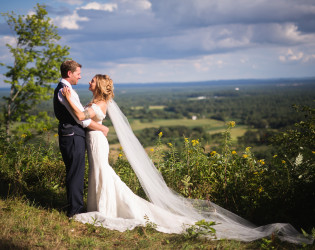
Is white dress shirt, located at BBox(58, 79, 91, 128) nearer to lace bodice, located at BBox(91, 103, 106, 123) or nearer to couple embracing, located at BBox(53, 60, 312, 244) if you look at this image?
couple embracing, located at BBox(53, 60, 312, 244)

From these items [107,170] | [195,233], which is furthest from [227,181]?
[107,170]

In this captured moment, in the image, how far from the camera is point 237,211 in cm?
436

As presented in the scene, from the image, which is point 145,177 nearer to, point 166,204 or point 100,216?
point 166,204

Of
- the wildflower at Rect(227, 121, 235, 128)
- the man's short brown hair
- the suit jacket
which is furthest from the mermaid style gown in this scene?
the wildflower at Rect(227, 121, 235, 128)

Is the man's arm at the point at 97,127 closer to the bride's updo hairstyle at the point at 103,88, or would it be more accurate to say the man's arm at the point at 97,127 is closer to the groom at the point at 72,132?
the groom at the point at 72,132

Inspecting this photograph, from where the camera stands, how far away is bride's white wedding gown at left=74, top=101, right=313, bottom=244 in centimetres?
393

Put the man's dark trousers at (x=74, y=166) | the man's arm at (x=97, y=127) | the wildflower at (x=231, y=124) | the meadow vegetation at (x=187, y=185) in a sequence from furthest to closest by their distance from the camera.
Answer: the wildflower at (x=231, y=124), the man's arm at (x=97, y=127), the man's dark trousers at (x=74, y=166), the meadow vegetation at (x=187, y=185)

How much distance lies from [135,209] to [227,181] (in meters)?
1.66

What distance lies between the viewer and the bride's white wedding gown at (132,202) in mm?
3926

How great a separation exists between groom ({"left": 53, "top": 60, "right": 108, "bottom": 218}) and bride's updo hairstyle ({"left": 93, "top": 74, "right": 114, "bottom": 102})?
297mm

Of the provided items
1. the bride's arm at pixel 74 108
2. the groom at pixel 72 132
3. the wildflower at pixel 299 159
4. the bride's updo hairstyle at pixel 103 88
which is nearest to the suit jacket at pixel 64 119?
the groom at pixel 72 132

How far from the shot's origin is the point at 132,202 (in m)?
4.11

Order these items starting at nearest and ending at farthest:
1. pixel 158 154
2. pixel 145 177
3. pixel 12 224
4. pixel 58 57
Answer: pixel 12 224 → pixel 145 177 → pixel 158 154 → pixel 58 57

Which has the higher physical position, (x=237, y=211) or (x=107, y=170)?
(x=107, y=170)
